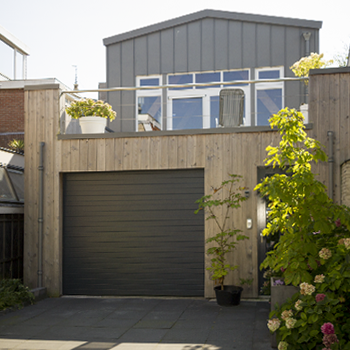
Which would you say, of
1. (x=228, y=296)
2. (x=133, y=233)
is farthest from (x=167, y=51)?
(x=228, y=296)

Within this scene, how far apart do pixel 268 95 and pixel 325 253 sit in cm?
756

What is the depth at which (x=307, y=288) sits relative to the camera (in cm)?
488

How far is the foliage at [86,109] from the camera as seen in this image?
29.7 ft

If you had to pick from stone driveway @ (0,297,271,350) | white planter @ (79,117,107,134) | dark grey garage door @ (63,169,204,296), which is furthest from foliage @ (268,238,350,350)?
white planter @ (79,117,107,134)

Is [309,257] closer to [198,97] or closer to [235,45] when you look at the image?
[198,97]

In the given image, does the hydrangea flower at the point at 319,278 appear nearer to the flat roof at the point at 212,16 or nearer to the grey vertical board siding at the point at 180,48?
the grey vertical board siding at the point at 180,48

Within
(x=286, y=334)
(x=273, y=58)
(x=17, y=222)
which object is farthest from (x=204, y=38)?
(x=286, y=334)

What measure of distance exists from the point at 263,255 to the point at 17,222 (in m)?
4.88

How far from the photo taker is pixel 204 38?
1262 cm

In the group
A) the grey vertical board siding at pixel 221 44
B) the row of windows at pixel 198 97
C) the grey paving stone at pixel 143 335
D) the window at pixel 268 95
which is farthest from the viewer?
the grey vertical board siding at pixel 221 44

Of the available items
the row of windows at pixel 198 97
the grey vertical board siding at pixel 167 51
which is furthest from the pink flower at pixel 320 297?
the grey vertical board siding at pixel 167 51

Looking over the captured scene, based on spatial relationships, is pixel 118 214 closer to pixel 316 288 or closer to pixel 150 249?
pixel 150 249

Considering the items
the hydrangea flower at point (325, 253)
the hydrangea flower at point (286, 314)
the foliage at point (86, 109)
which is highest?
the foliage at point (86, 109)

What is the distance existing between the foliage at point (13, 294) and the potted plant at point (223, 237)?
3.21 metres
